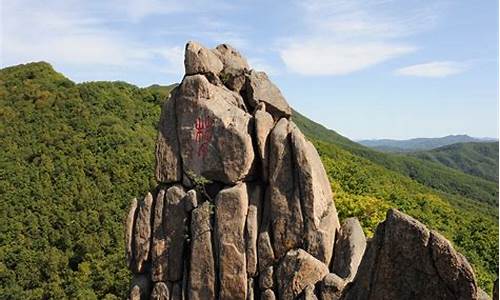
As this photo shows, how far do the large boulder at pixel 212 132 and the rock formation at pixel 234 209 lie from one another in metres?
0.03

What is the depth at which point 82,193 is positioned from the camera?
4300cm

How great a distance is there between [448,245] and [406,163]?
13615 centimetres

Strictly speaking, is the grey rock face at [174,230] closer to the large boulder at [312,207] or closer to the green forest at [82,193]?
the large boulder at [312,207]

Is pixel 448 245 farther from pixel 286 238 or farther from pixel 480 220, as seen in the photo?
pixel 480 220

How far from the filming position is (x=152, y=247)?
542 inches

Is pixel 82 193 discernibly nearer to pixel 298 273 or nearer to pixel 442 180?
pixel 298 273

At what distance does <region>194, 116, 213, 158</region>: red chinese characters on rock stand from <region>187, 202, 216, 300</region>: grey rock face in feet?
4.89

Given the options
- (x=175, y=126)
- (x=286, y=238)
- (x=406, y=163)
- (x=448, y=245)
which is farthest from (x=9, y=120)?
(x=406, y=163)

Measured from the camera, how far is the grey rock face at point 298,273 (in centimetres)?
1196

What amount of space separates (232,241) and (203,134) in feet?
10.0

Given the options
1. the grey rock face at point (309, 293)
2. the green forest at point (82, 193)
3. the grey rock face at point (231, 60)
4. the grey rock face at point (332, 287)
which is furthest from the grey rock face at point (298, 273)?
the green forest at point (82, 193)

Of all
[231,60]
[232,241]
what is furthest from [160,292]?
[231,60]

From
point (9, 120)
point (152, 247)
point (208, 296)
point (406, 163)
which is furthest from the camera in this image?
point (406, 163)

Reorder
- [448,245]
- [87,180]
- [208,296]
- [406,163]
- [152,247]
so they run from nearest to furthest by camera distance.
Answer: [448,245], [208,296], [152,247], [87,180], [406,163]
